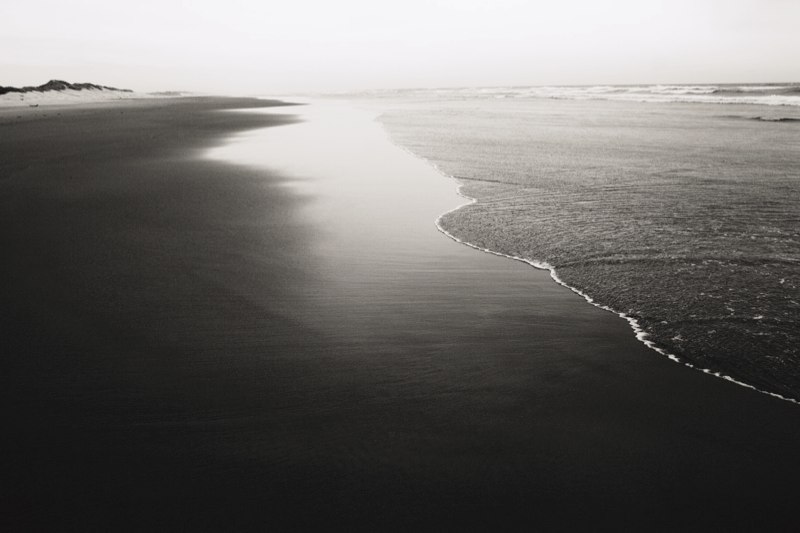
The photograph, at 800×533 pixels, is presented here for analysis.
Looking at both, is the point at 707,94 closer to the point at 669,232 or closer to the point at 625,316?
the point at 669,232

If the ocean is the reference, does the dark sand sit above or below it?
below

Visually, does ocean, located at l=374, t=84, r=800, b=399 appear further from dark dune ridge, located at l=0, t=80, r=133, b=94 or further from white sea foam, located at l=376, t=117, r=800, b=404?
dark dune ridge, located at l=0, t=80, r=133, b=94

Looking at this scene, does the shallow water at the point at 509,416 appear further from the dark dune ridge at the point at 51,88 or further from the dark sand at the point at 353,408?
the dark dune ridge at the point at 51,88

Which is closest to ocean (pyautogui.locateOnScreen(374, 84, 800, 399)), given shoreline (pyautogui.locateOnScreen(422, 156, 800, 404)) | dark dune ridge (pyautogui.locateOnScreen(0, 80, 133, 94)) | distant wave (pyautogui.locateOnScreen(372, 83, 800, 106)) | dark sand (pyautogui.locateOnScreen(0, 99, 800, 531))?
shoreline (pyautogui.locateOnScreen(422, 156, 800, 404))

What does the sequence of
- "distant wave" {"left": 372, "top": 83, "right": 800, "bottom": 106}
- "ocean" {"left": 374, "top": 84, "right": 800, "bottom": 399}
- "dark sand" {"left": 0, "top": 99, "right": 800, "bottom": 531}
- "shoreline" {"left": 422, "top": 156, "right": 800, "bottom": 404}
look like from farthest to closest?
1. "distant wave" {"left": 372, "top": 83, "right": 800, "bottom": 106}
2. "ocean" {"left": 374, "top": 84, "right": 800, "bottom": 399}
3. "shoreline" {"left": 422, "top": 156, "right": 800, "bottom": 404}
4. "dark sand" {"left": 0, "top": 99, "right": 800, "bottom": 531}

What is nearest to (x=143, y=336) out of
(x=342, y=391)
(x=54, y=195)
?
(x=342, y=391)

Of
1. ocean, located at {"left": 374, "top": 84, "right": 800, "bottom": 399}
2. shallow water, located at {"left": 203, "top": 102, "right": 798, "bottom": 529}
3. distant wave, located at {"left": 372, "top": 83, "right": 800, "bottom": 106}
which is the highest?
distant wave, located at {"left": 372, "top": 83, "right": 800, "bottom": 106}

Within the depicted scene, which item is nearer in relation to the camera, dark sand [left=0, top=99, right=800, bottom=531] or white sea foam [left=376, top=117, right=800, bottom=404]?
dark sand [left=0, top=99, right=800, bottom=531]

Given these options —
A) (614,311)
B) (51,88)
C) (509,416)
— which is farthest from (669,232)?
(51,88)
